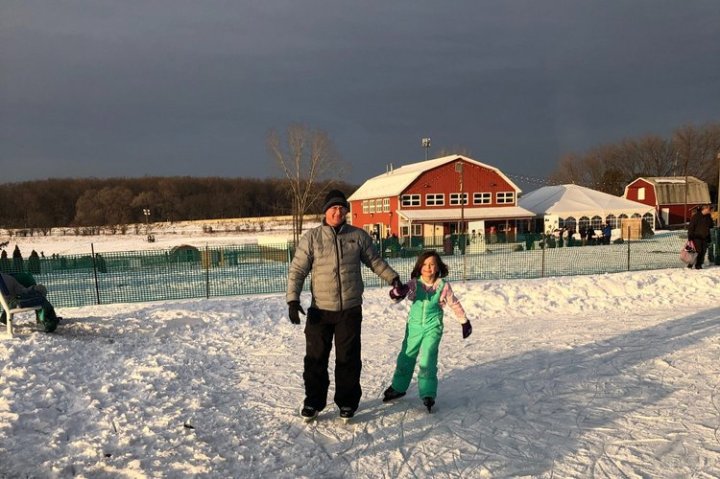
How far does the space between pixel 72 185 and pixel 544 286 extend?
423 feet

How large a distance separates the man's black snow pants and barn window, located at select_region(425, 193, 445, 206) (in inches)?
1463

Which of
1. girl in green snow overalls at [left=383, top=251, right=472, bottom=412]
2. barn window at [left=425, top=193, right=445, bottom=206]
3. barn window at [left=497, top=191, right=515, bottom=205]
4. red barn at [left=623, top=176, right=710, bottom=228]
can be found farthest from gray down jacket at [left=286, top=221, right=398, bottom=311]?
red barn at [left=623, top=176, right=710, bottom=228]

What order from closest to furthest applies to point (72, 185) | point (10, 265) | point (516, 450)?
point (516, 450) < point (10, 265) < point (72, 185)

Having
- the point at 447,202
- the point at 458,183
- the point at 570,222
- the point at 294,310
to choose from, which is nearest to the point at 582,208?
the point at 570,222

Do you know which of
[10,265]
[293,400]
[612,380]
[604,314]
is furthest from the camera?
[10,265]

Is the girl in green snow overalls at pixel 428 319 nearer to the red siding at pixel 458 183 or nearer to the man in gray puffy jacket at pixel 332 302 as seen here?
the man in gray puffy jacket at pixel 332 302

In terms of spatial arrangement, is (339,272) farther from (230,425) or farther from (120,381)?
(120,381)

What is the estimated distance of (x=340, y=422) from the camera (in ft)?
16.3

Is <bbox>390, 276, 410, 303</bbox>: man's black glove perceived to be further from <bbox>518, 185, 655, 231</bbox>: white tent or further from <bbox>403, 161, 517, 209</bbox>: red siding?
<bbox>518, 185, 655, 231</bbox>: white tent

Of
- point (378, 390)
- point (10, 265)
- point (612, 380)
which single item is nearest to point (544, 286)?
point (612, 380)

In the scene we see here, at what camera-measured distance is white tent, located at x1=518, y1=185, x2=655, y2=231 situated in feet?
141

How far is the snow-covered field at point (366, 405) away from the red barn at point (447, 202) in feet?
100

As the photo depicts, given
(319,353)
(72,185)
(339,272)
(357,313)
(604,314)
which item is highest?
(72,185)

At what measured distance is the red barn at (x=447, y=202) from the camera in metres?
40.3
